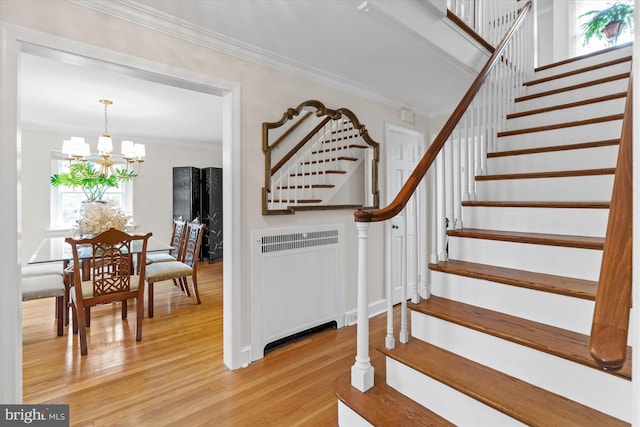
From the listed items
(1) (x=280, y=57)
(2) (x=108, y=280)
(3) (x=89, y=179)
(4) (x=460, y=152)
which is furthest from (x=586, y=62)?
(3) (x=89, y=179)

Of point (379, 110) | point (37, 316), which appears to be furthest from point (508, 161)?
point (37, 316)

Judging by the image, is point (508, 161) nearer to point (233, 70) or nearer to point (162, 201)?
point (233, 70)

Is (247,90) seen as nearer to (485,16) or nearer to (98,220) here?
(98,220)

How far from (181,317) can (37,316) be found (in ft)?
4.88

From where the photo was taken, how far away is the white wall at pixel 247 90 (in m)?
1.66

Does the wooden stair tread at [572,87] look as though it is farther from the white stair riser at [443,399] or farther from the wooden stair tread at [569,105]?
the white stair riser at [443,399]

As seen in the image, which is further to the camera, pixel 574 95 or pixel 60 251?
pixel 60 251

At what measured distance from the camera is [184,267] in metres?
3.53

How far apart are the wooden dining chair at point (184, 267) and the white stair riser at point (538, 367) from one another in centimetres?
270

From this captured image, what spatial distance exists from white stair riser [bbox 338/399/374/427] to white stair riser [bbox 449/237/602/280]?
120 cm

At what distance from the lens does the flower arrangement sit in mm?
3205

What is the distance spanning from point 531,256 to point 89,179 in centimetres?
619

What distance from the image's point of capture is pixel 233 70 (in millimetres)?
2295

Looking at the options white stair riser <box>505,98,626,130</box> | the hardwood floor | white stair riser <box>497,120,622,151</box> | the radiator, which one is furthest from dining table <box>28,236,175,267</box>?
white stair riser <box>505,98,626,130</box>
